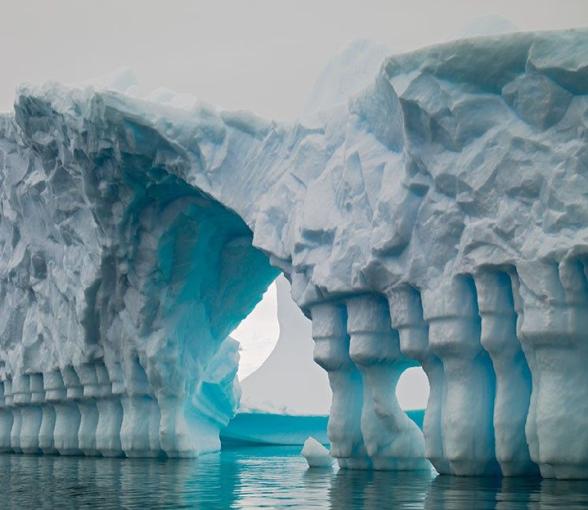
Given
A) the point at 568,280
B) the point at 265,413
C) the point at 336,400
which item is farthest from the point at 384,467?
the point at 265,413

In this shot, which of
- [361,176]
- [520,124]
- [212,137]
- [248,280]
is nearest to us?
[520,124]

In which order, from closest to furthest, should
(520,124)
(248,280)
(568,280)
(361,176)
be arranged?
(568,280)
(520,124)
(361,176)
(248,280)

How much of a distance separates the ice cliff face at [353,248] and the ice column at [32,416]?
0.11 metres

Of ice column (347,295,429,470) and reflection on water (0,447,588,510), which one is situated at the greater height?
ice column (347,295,429,470)

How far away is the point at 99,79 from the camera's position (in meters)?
20.7

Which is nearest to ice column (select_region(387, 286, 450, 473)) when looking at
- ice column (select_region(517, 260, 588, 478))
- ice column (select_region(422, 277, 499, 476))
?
ice column (select_region(422, 277, 499, 476))

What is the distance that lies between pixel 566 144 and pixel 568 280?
52.8 inches

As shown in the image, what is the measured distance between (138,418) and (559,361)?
11.3m

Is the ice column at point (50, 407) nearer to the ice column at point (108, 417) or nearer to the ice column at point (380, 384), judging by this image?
the ice column at point (108, 417)

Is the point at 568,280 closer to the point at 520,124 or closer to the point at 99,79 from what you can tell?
the point at 520,124

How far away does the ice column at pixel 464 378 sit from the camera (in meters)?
11.5

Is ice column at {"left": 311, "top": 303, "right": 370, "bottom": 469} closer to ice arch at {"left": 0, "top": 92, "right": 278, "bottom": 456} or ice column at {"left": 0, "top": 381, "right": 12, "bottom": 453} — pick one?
ice arch at {"left": 0, "top": 92, "right": 278, "bottom": 456}

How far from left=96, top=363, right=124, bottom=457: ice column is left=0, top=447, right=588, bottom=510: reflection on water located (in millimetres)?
5634

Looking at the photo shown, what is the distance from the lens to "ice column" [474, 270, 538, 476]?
1097cm
